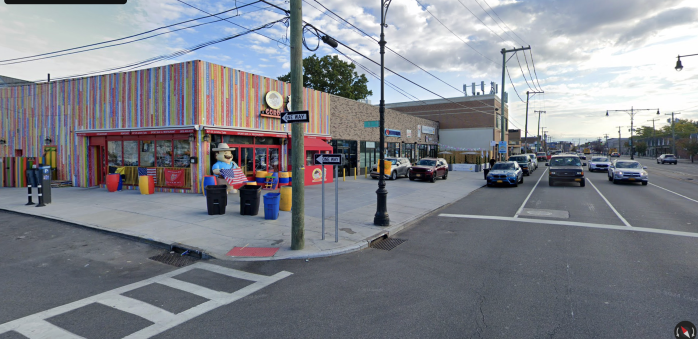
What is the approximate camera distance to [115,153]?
54.6 feet

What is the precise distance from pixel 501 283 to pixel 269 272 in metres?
3.71

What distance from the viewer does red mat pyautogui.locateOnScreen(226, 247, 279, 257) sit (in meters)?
6.76

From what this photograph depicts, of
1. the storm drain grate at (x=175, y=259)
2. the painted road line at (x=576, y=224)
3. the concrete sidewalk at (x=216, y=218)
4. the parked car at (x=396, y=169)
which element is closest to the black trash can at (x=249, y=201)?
the concrete sidewalk at (x=216, y=218)

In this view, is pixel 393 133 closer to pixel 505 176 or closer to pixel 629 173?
pixel 505 176

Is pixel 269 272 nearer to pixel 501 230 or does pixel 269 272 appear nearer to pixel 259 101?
pixel 501 230

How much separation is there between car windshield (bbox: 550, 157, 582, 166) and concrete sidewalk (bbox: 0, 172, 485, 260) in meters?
8.82

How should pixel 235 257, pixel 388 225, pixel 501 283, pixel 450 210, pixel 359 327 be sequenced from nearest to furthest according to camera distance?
pixel 359 327, pixel 501 283, pixel 235 257, pixel 388 225, pixel 450 210

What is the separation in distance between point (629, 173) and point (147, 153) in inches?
980

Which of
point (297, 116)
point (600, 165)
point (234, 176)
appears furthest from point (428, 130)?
point (297, 116)

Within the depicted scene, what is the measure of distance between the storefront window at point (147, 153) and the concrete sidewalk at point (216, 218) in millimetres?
1360

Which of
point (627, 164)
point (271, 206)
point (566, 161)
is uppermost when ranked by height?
point (566, 161)

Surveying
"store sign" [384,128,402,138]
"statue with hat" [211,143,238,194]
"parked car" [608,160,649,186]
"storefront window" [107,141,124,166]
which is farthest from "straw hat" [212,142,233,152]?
"parked car" [608,160,649,186]

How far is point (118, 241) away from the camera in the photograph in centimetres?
789

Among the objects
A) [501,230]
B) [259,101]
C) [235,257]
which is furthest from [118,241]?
[259,101]
